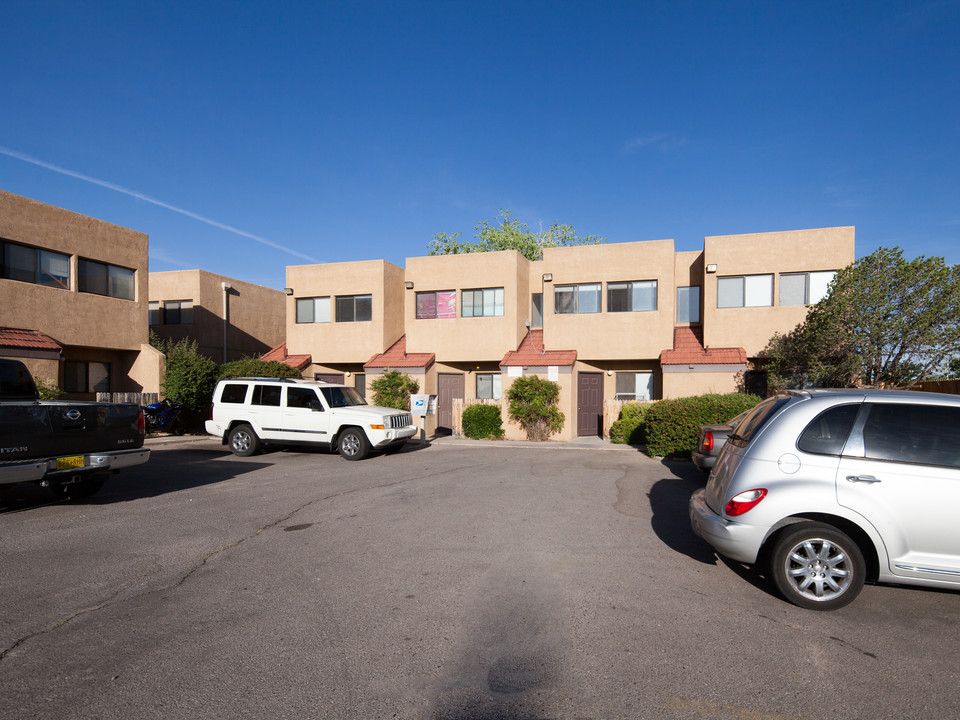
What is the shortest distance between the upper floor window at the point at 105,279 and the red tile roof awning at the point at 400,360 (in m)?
8.08

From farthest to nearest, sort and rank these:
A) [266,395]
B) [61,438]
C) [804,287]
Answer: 1. [804,287]
2. [266,395]
3. [61,438]

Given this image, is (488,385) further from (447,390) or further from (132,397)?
(132,397)

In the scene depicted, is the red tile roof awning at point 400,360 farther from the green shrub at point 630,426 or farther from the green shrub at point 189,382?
the green shrub at point 630,426

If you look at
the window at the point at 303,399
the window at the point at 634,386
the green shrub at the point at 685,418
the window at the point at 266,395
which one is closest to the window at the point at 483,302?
the window at the point at 634,386

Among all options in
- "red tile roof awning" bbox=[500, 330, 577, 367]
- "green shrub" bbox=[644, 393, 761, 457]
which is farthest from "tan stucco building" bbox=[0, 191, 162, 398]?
"green shrub" bbox=[644, 393, 761, 457]

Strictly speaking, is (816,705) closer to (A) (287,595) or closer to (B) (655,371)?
(A) (287,595)

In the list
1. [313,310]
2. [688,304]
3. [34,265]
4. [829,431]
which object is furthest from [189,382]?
[829,431]

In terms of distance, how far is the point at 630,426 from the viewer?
1702 cm

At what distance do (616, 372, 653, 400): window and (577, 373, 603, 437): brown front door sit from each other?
2.49ft

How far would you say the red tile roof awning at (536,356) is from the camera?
64.2ft

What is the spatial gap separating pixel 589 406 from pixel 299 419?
1057 centimetres

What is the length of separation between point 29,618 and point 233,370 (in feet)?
56.3

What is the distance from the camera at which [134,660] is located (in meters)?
3.85

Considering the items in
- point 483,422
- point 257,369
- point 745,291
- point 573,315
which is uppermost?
point 745,291
